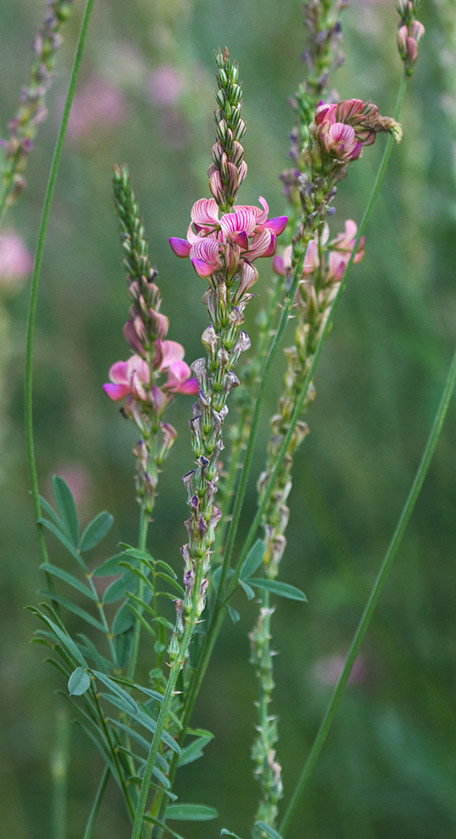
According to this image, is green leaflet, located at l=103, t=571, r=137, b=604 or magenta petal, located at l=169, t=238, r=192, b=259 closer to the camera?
magenta petal, located at l=169, t=238, r=192, b=259

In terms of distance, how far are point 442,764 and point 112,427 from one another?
67.8 inches

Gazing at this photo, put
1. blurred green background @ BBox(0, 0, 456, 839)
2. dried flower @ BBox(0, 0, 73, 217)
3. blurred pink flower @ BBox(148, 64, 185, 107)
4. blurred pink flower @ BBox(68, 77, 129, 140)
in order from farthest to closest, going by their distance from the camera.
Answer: blurred pink flower @ BBox(68, 77, 129, 140), blurred pink flower @ BBox(148, 64, 185, 107), blurred green background @ BBox(0, 0, 456, 839), dried flower @ BBox(0, 0, 73, 217)

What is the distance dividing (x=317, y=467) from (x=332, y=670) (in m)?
0.75

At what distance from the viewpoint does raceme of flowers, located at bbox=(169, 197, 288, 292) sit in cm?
58

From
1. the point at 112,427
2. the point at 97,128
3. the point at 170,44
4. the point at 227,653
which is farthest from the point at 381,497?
the point at 97,128

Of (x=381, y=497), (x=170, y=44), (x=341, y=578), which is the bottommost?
(x=341, y=578)

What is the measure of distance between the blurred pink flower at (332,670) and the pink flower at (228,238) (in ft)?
5.42

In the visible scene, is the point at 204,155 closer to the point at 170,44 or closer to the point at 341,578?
the point at 170,44

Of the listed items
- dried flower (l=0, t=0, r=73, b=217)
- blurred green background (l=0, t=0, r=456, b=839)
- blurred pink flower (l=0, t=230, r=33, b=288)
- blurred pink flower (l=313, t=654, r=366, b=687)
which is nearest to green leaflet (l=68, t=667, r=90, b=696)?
dried flower (l=0, t=0, r=73, b=217)

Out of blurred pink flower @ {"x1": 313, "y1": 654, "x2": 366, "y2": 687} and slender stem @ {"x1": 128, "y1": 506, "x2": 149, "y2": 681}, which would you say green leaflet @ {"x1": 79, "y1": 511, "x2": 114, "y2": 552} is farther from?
blurred pink flower @ {"x1": 313, "y1": 654, "x2": 366, "y2": 687}

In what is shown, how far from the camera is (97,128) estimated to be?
10.3 feet

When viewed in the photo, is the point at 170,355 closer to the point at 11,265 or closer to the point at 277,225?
the point at 277,225

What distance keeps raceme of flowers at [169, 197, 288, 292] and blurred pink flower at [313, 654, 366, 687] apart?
1.65m

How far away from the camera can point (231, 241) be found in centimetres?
58
